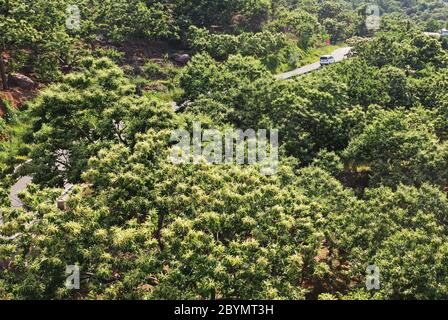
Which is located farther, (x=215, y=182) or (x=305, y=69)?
(x=305, y=69)

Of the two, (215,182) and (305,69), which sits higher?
(305,69)

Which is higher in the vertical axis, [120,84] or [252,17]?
[252,17]

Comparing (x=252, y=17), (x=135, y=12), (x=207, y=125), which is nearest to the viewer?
(x=207, y=125)

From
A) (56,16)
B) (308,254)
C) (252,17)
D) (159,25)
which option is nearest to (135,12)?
(159,25)

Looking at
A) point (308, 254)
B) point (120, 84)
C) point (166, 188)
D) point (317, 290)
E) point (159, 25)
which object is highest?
point (159, 25)

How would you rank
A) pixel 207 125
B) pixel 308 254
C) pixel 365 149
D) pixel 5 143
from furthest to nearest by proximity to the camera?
1. pixel 5 143
2. pixel 365 149
3. pixel 207 125
4. pixel 308 254

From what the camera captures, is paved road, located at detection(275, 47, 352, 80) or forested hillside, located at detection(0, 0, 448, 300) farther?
paved road, located at detection(275, 47, 352, 80)

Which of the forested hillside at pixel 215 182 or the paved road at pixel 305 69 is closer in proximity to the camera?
the forested hillside at pixel 215 182

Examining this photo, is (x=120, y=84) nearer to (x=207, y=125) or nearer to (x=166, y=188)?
(x=207, y=125)
